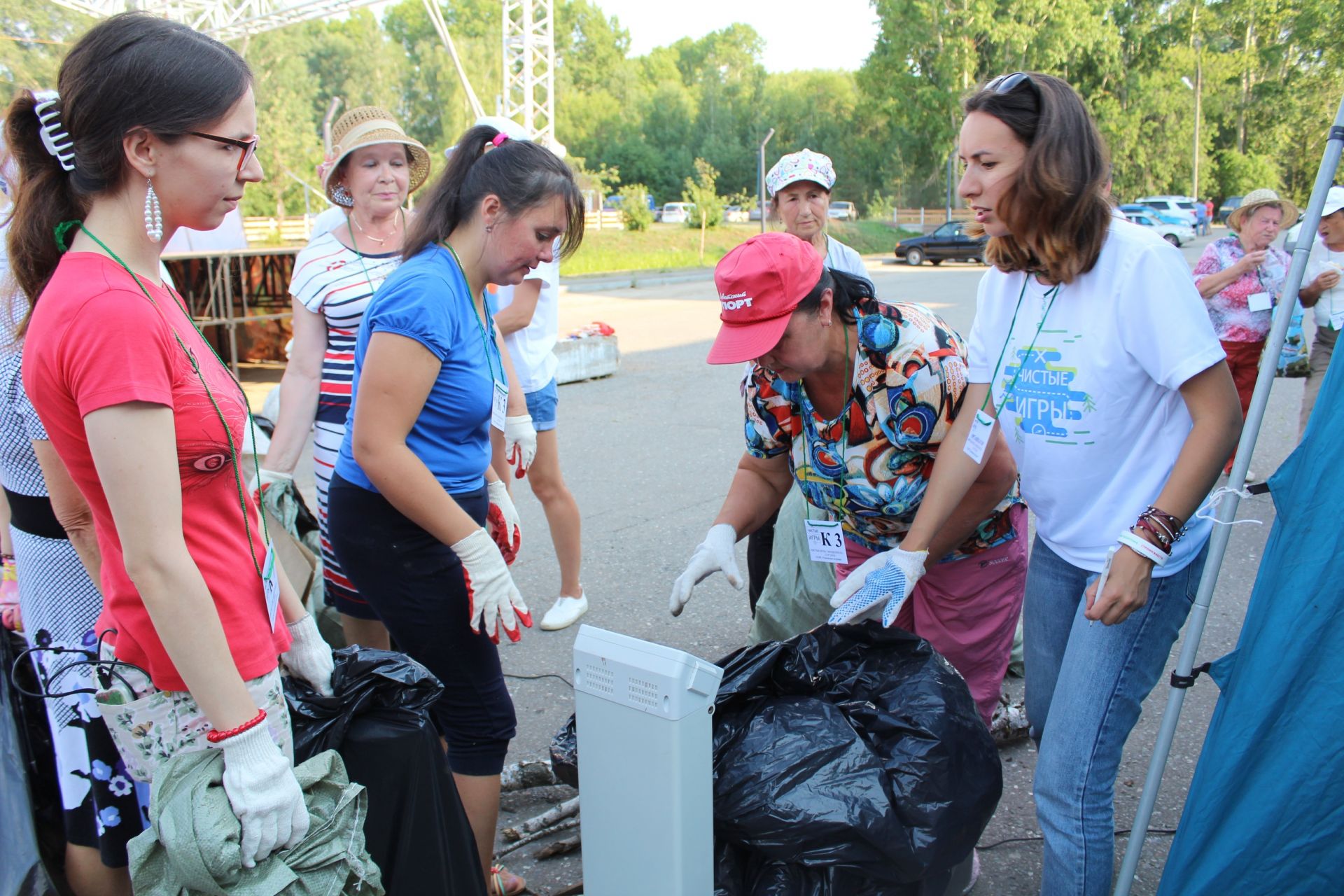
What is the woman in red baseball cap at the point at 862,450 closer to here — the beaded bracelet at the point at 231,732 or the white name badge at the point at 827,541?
the white name badge at the point at 827,541

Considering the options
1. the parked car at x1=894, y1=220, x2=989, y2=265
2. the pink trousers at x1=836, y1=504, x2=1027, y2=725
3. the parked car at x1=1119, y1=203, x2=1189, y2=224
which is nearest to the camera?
the pink trousers at x1=836, y1=504, x2=1027, y2=725

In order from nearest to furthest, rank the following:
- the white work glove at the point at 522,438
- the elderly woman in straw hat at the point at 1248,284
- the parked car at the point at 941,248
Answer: the white work glove at the point at 522,438 → the elderly woman in straw hat at the point at 1248,284 → the parked car at the point at 941,248

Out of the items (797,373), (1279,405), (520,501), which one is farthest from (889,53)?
(797,373)

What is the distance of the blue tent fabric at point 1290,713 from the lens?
1.51 meters

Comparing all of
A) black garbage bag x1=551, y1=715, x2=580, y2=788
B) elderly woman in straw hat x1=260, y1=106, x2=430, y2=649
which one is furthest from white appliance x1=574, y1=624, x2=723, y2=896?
elderly woman in straw hat x1=260, y1=106, x2=430, y2=649

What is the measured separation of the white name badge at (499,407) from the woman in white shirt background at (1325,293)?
4314mm

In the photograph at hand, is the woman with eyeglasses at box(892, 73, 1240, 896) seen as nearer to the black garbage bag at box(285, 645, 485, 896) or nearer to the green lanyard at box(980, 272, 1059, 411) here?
the green lanyard at box(980, 272, 1059, 411)

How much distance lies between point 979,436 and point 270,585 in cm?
140

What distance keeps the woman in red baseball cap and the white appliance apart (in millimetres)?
602

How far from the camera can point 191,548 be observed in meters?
1.42

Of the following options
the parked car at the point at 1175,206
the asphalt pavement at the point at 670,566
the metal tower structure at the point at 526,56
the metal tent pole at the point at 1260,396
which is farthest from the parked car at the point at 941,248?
the metal tent pole at the point at 1260,396

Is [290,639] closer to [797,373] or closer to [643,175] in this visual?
[797,373]

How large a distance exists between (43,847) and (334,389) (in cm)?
141

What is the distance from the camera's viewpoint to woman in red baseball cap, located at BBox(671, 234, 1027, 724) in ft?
6.78
